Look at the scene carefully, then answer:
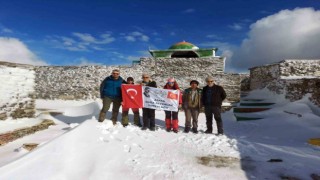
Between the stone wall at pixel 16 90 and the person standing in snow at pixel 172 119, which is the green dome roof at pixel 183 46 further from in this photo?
the stone wall at pixel 16 90

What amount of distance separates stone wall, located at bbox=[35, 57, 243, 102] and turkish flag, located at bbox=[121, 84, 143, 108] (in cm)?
848

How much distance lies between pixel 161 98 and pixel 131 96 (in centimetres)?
95

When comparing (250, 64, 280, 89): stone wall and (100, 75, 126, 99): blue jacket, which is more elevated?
(250, 64, 280, 89): stone wall

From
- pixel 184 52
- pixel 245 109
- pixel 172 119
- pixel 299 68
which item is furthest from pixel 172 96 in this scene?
pixel 184 52

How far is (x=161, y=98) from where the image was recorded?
8742mm

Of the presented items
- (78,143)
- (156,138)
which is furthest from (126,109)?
(78,143)

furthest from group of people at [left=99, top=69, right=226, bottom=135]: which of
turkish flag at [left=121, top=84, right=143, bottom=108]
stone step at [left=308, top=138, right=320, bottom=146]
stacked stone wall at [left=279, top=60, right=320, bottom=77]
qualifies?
stacked stone wall at [left=279, top=60, right=320, bottom=77]

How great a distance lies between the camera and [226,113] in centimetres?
1266

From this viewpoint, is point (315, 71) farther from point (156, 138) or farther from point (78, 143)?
point (78, 143)

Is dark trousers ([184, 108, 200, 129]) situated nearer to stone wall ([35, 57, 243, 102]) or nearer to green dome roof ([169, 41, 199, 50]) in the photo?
stone wall ([35, 57, 243, 102])

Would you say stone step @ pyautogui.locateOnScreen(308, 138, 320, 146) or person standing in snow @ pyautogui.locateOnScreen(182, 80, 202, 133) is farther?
person standing in snow @ pyautogui.locateOnScreen(182, 80, 202, 133)

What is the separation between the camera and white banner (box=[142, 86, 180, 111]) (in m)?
8.63

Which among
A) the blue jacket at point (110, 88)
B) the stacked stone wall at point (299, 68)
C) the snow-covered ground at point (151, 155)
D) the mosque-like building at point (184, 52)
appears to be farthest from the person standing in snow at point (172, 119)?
the mosque-like building at point (184, 52)

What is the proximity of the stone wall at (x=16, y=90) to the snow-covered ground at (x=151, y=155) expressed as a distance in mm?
541
